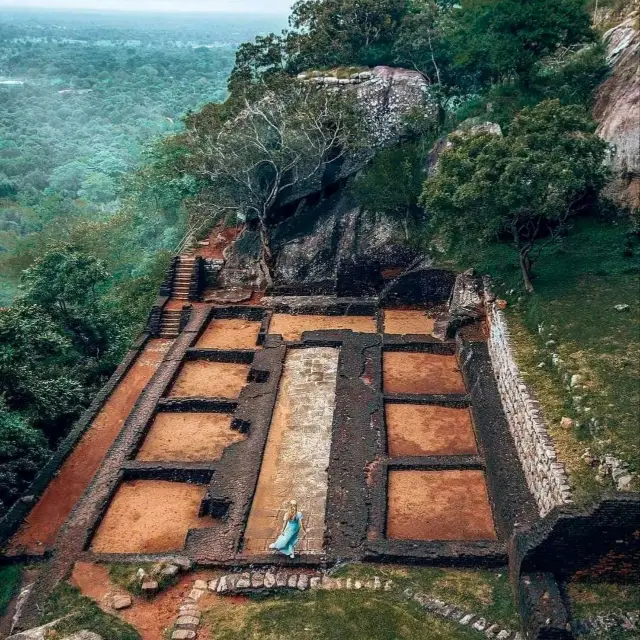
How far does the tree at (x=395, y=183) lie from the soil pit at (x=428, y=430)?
30.6ft

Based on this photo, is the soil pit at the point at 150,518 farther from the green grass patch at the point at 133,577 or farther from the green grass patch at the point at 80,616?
the green grass patch at the point at 80,616

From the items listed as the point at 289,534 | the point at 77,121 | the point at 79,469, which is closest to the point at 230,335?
the point at 79,469

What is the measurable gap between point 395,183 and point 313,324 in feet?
19.6

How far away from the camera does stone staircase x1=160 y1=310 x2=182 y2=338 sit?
22.5 meters

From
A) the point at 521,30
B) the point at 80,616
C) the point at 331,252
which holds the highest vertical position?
the point at 521,30

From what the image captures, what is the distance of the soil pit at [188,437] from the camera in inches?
620

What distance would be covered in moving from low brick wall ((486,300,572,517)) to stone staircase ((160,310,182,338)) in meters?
10.8

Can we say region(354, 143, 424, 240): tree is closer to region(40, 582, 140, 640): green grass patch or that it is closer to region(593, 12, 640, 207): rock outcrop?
region(593, 12, 640, 207): rock outcrop

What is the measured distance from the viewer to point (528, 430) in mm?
13555

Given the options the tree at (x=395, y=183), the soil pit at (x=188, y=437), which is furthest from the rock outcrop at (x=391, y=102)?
the soil pit at (x=188, y=437)

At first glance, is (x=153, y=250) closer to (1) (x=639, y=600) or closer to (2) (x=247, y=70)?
(2) (x=247, y=70)

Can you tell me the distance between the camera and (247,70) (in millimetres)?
29516

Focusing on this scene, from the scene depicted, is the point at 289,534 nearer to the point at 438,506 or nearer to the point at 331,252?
the point at 438,506

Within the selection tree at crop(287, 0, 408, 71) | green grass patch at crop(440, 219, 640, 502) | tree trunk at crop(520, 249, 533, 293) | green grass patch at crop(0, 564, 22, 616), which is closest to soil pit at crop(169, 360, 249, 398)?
green grass patch at crop(0, 564, 22, 616)
